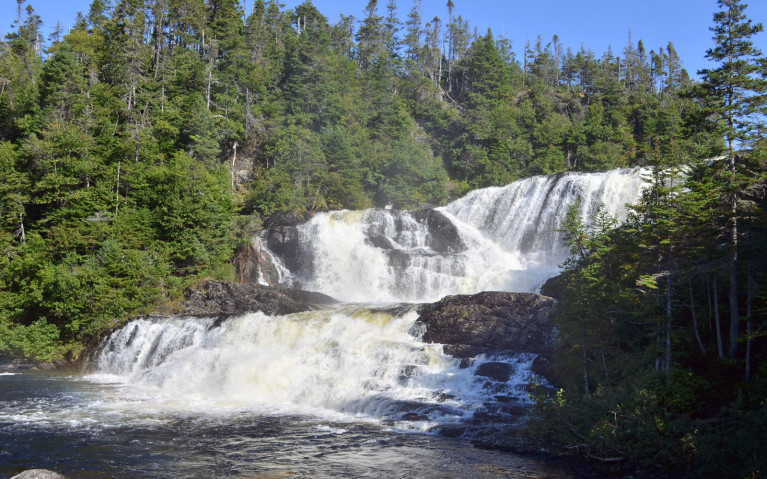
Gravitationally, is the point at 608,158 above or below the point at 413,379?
above

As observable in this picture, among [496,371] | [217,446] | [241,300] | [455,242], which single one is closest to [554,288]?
[496,371]

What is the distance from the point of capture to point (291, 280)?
118ft

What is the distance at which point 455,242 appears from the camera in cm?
3703

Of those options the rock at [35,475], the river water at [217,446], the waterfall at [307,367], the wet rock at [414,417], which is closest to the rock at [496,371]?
the waterfall at [307,367]

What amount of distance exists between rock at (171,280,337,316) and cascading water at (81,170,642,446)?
2.79 m

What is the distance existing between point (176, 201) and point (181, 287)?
566cm

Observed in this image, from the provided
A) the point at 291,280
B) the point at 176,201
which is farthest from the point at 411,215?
the point at 176,201

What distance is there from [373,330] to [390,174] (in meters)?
27.2

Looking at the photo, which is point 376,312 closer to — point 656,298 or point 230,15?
point 656,298

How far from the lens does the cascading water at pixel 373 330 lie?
1877 centimetres

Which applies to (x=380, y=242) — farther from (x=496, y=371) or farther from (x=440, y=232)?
(x=496, y=371)

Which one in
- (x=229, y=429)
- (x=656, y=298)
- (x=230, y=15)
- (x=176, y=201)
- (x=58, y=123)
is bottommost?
(x=229, y=429)

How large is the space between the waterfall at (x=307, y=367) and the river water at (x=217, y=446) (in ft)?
4.59

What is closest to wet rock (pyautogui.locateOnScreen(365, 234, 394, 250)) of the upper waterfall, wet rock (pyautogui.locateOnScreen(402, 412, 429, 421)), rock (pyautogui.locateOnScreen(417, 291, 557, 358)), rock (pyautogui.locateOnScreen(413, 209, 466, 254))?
the upper waterfall
